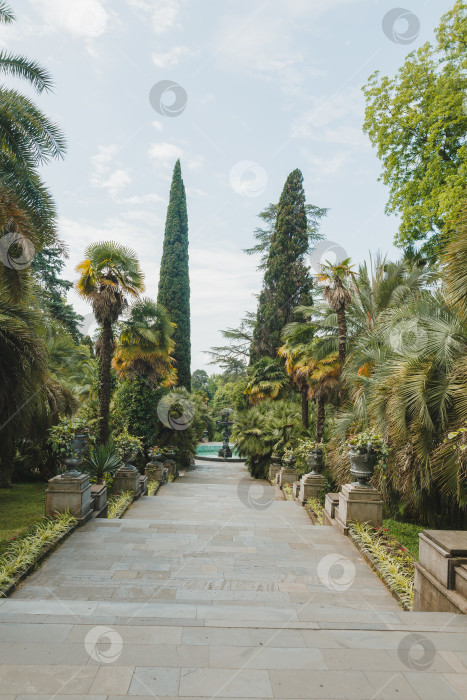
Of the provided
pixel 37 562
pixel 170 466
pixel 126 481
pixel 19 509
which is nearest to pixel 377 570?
pixel 37 562

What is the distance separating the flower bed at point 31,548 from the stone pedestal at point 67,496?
15cm

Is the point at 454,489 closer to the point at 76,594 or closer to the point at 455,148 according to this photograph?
the point at 76,594

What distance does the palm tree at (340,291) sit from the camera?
14.1 metres

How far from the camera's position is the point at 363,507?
721cm

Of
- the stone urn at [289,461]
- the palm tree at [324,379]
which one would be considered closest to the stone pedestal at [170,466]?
the stone urn at [289,461]

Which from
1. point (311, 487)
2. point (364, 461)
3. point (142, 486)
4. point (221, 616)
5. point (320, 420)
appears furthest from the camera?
point (320, 420)

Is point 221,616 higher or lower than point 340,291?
lower

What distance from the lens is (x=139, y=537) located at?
22.5ft

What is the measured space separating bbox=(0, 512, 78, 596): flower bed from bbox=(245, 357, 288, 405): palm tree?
17746 millimetres

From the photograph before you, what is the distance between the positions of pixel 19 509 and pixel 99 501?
1662 mm

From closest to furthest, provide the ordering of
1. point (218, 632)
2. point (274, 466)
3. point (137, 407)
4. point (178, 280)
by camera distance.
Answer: point (218, 632)
point (137, 407)
point (274, 466)
point (178, 280)

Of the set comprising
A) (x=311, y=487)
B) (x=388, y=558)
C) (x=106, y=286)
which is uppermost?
(x=106, y=286)

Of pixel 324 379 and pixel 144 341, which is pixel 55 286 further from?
pixel 324 379

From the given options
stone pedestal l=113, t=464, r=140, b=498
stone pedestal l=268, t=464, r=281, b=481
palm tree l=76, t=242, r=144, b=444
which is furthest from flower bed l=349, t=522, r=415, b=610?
stone pedestal l=268, t=464, r=281, b=481
